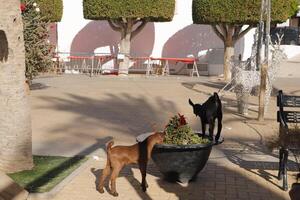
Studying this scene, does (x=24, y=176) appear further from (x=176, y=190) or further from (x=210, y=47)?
(x=210, y=47)

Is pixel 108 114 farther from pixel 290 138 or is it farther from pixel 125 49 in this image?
pixel 125 49

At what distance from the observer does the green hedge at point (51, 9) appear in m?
20.5

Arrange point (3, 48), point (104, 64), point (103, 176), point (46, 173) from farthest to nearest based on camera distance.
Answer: point (104, 64) → point (46, 173) → point (3, 48) → point (103, 176)

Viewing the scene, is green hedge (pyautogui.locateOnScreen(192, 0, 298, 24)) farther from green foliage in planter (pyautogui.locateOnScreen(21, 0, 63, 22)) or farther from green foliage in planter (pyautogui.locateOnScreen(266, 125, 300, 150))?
green foliage in planter (pyautogui.locateOnScreen(266, 125, 300, 150))

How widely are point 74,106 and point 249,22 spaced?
27.1 ft

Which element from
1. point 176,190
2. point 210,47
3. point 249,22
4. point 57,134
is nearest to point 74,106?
point 57,134

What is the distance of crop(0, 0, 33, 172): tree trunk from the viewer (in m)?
6.14

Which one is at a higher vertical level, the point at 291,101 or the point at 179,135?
the point at 291,101

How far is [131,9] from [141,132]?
1113cm

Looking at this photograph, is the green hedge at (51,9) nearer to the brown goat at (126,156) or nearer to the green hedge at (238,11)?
the green hedge at (238,11)

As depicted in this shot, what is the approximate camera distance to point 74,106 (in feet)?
41.3

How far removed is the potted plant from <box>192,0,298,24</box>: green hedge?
41.2 feet

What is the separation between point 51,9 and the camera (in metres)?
20.9

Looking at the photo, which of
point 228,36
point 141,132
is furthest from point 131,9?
point 141,132
